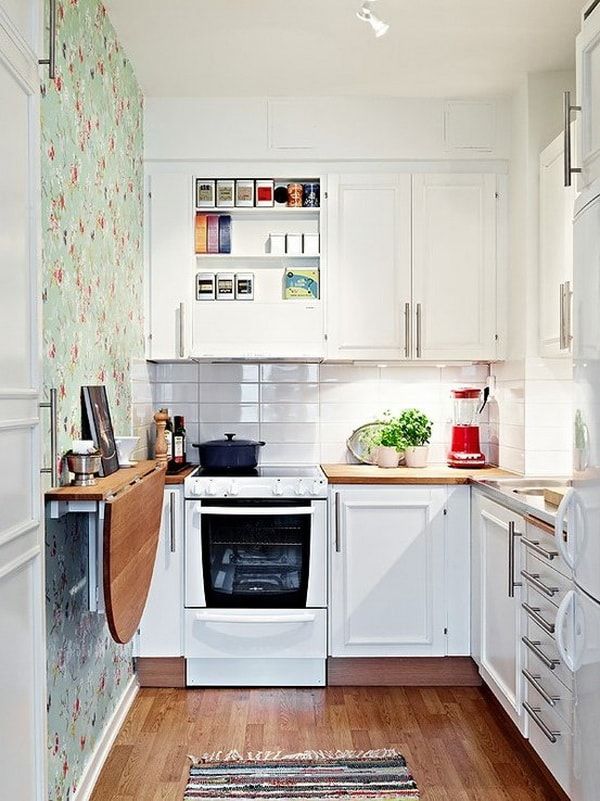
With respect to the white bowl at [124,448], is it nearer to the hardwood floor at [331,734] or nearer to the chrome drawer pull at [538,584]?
the hardwood floor at [331,734]

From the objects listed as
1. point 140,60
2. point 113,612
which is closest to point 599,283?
point 113,612

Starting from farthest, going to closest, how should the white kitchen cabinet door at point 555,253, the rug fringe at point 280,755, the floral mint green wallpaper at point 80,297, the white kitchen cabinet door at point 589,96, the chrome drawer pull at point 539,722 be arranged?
1. the white kitchen cabinet door at point 555,253
2. the rug fringe at point 280,755
3. the chrome drawer pull at point 539,722
4. the floral mint green wallpaper at point 80,297
5. the white kitchen cabinet door at point 589,96

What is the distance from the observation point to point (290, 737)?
3.13m

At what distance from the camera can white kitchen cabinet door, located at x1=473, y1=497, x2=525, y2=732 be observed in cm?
297

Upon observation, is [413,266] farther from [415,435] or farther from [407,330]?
[415,435]

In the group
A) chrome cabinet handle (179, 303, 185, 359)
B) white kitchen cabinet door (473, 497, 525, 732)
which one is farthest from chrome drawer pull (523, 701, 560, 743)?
chrome cabinet handle (179, 303, 185, 359)

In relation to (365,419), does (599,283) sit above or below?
above

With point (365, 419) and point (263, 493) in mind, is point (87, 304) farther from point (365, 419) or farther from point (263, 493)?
point (365, 419)

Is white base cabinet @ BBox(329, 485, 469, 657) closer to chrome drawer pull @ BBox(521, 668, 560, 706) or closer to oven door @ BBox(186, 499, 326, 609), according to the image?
oven door @ BBox(186, 499, 326, 609)

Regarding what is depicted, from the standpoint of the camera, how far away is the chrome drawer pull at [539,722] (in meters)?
2.51

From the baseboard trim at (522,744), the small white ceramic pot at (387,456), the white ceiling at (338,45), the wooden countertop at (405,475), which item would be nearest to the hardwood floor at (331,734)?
the baseboard trim at (522,744)

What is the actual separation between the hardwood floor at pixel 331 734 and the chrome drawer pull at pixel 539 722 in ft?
0.74

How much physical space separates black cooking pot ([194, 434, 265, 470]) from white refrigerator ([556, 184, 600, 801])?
6.47 ft

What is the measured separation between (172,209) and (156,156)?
261mm
